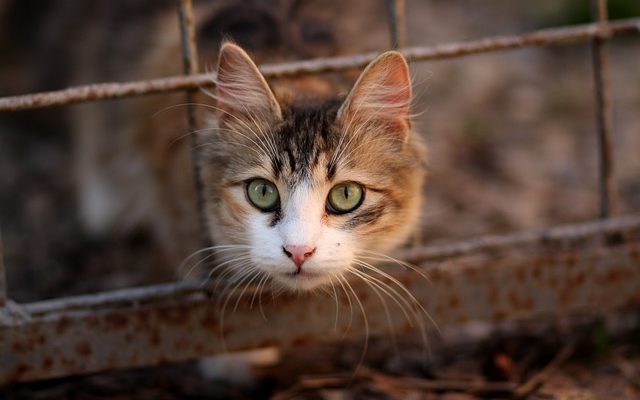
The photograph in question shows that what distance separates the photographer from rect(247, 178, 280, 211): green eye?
2375 millimetres

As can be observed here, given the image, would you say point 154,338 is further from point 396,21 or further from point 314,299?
point 396,21

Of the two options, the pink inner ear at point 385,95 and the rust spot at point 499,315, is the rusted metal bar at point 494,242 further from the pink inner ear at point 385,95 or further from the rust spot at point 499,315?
the pink inner ear at point 385,95

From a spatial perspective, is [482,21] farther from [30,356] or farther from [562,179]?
[30,356]

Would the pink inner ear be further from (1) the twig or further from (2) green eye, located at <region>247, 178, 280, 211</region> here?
(1) the twig

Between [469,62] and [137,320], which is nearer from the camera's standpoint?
[137,320]

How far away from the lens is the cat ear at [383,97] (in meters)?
2.34

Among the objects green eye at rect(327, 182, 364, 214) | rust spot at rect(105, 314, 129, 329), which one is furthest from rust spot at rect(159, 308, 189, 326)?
green eye at rect(327, 182, 364, 214)

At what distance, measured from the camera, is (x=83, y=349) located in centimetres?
250

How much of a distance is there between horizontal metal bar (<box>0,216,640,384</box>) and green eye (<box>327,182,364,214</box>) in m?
0.37

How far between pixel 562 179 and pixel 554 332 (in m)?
1.62

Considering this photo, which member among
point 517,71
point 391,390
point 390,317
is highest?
point 517,71

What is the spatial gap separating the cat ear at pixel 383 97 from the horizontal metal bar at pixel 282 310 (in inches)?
19.7

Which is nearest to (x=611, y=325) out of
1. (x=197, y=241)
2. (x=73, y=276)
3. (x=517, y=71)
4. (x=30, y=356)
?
(x=197, y=241)

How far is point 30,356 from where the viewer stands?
8.08ft
